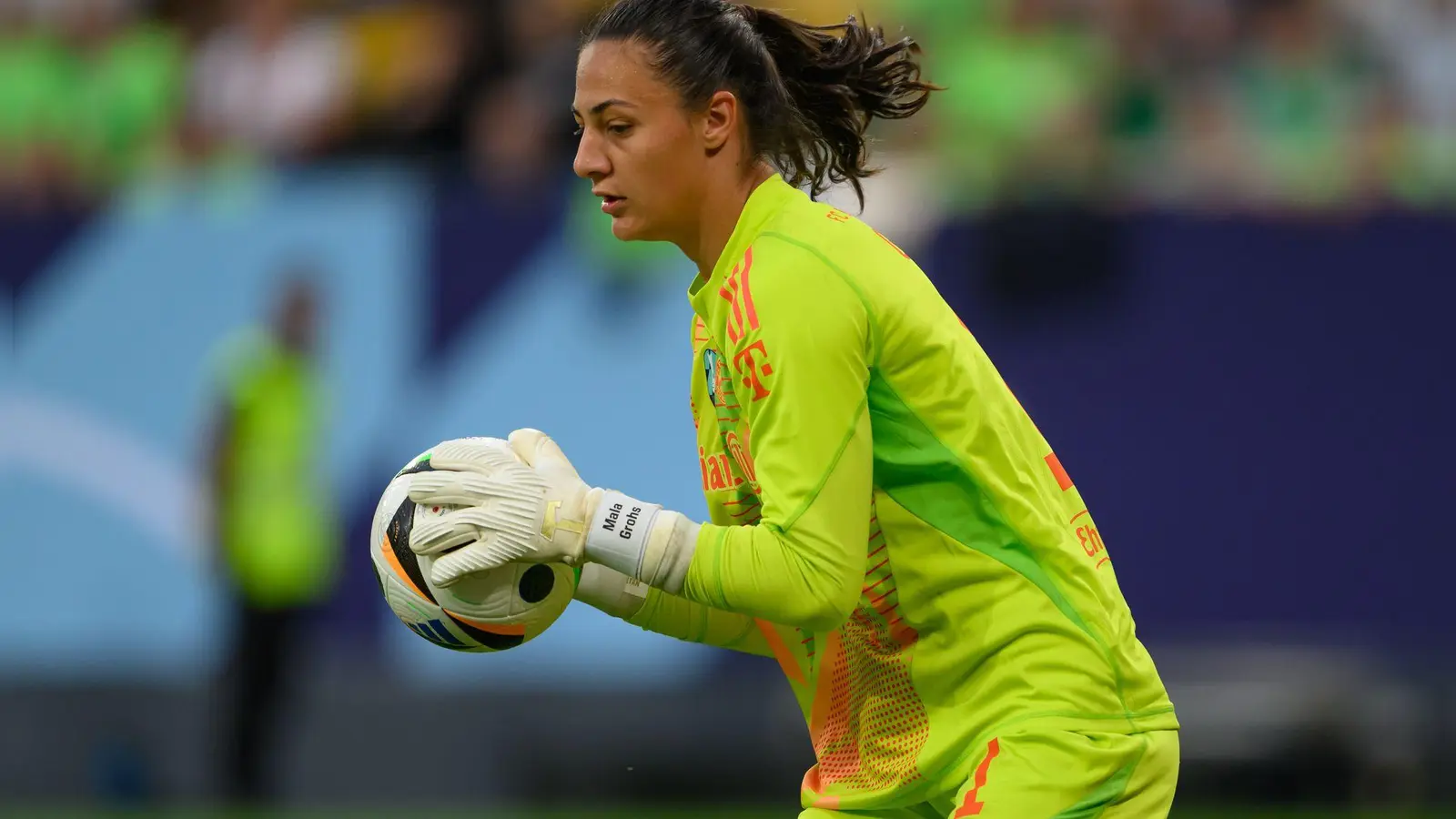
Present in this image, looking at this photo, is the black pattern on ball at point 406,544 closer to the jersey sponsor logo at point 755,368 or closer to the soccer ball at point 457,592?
the soccer ball at point 457,592

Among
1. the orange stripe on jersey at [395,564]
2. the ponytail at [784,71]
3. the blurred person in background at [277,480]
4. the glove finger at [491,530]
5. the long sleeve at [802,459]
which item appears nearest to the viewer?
the long sleeve at [802,459]

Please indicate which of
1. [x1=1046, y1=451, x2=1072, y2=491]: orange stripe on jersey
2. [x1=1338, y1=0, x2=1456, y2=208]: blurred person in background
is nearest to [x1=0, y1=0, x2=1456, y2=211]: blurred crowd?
[x1=1338, y1=0, x2=1456, y2=208]: blurred person in background

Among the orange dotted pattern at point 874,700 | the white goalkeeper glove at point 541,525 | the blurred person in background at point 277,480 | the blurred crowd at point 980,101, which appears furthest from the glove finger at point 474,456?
the blurred person in background at point 277,480

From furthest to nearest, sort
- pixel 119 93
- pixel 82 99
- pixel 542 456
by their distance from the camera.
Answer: pixel 82 99 < pixel 119 93 < pixel 542 456

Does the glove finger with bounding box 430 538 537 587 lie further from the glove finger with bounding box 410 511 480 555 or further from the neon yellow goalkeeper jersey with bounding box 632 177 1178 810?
the neon yellow goalkeeper jersey with bounding box 632 177 1178 810

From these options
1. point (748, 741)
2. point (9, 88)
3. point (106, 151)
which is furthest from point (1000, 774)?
point (9, 88)

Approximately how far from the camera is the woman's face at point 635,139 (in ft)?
12.4

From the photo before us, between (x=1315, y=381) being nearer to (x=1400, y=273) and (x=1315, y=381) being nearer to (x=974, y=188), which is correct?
(x=1400, y=273)

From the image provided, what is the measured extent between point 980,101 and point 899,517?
6.94 m

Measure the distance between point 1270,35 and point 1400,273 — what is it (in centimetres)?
160

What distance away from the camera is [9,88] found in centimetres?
1195

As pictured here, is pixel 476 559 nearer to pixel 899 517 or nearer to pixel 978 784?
pixel 899 517

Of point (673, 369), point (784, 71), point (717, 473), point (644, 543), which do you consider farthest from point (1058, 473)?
point (673, 369)

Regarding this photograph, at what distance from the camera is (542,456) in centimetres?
374
